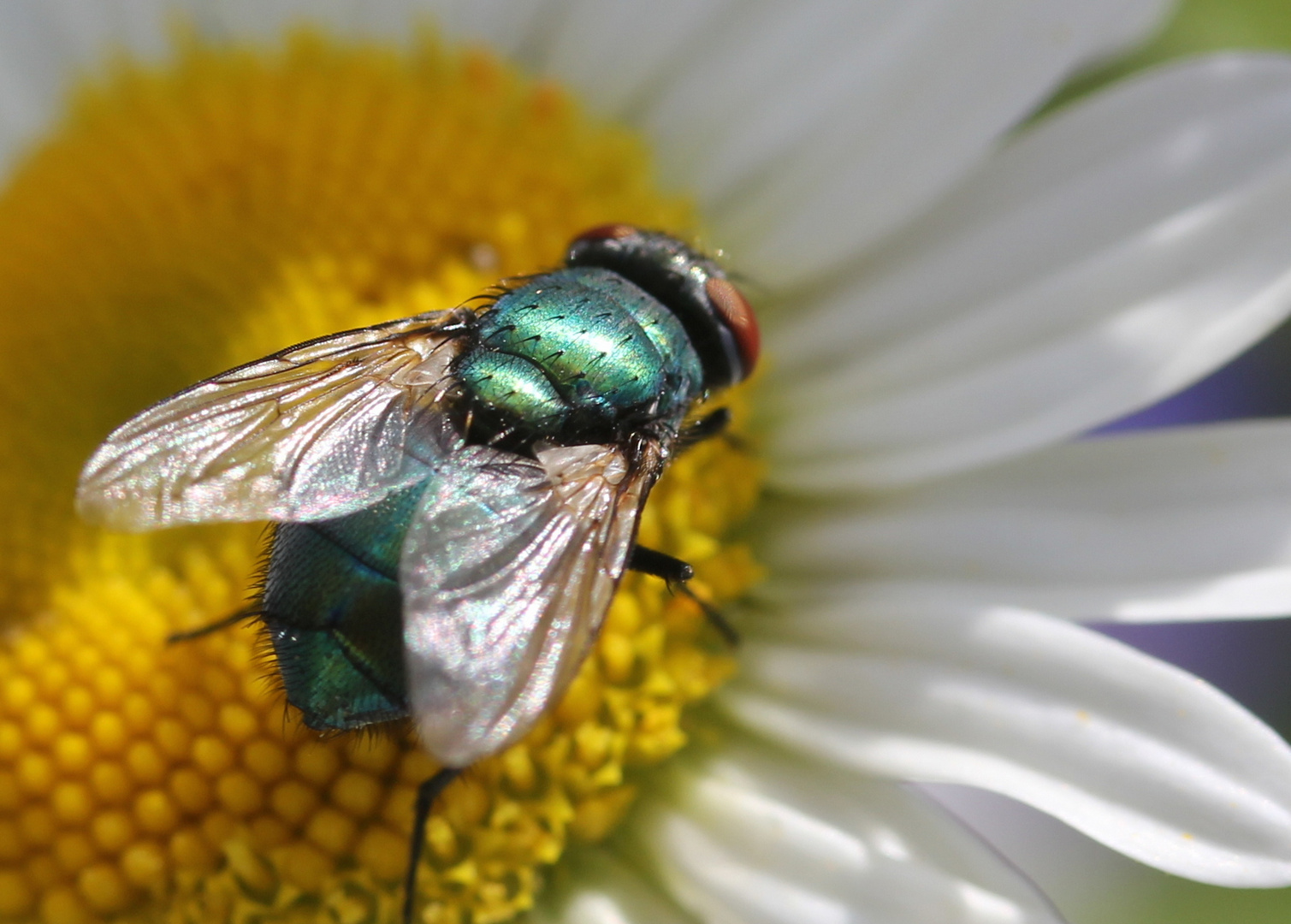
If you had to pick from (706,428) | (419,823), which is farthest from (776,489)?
(419,823)

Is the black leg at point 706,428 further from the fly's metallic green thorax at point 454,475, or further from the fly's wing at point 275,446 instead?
the fly's wing at point 275,446

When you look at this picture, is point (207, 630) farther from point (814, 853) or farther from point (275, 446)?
point (814, 853)

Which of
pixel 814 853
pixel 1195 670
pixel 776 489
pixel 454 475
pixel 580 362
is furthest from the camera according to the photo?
pixel 1195 670

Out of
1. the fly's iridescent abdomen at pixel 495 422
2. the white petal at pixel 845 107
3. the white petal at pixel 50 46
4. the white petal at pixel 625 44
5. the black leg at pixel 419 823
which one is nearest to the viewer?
the fly's iridescent abdomen at pixel 495 422

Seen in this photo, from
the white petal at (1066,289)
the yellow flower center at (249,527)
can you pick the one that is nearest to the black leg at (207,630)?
the yellow flower center at (249,527)

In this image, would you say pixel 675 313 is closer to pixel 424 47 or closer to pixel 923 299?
pixel 923 299

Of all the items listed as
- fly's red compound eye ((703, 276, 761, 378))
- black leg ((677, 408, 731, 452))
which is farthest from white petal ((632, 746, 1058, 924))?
fly's red compound eye ((703, 276, 761, 378))

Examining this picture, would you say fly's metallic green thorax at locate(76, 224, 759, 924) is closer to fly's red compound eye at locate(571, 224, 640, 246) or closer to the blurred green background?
fly's red compound eye at locate(571, 224, 640, 246)
